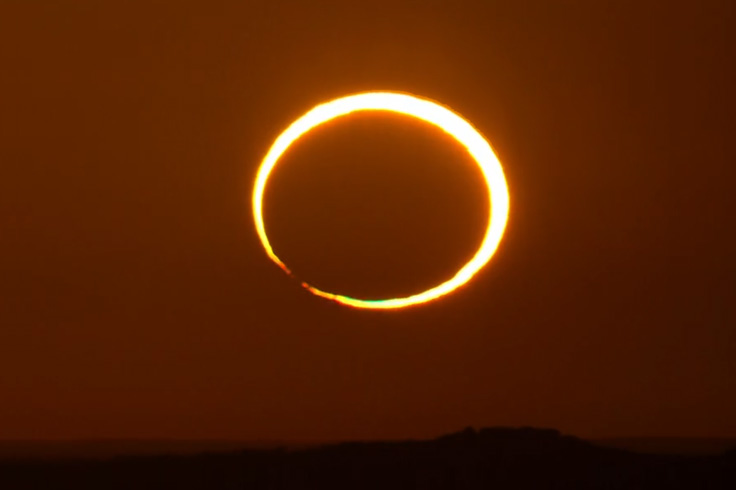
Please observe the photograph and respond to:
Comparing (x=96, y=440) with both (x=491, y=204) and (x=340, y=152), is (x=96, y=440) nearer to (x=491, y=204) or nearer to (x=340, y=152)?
(x=340, y=152)

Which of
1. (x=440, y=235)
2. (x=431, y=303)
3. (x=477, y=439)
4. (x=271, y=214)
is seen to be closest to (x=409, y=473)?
(x=477, y=439)

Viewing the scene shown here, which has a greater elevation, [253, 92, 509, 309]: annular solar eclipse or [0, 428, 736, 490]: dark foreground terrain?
[253, 92, 509, 309]: annular solar eclipse

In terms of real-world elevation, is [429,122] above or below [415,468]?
above

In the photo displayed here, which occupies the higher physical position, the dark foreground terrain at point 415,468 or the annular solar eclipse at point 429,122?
the annular solar eclipse at point 429,122
